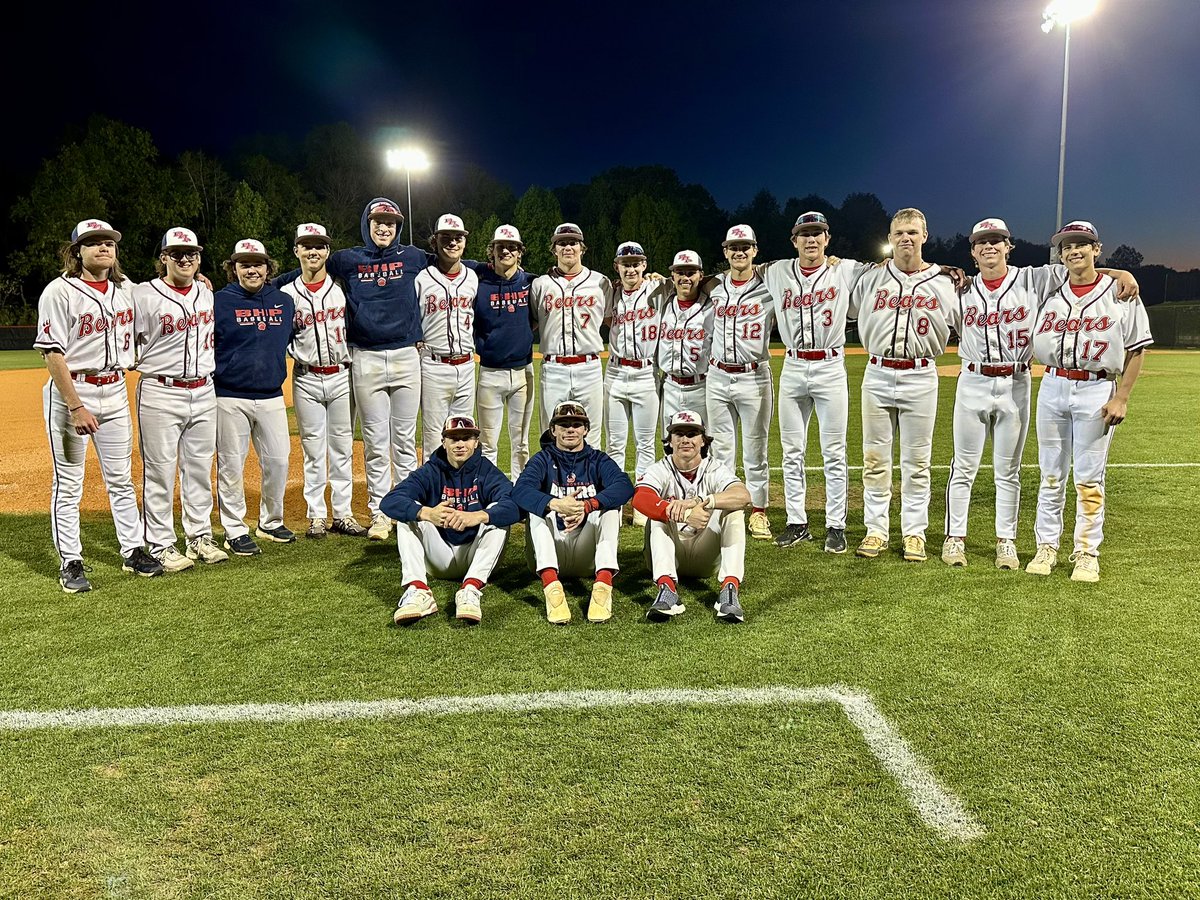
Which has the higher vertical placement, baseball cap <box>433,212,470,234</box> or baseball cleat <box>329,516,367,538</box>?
baseball cap <box>433,212,470,234</box>

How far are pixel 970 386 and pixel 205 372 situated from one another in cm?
509

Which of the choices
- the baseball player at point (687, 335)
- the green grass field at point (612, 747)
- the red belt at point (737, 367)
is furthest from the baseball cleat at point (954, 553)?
the baseball player at point (687, 335)

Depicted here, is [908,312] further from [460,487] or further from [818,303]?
[460,487]

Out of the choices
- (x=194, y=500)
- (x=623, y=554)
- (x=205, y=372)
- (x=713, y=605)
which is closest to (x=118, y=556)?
(x=194, y=500)

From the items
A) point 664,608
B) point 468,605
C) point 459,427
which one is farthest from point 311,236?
point 664,608

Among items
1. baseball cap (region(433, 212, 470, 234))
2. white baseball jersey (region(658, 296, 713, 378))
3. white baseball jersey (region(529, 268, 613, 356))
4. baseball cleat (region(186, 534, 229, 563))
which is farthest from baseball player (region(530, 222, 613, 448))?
baseball cleat (region(186, 534, 229, 563))

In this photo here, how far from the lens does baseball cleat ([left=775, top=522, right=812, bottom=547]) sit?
20.6ft

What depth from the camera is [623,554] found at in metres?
6.21

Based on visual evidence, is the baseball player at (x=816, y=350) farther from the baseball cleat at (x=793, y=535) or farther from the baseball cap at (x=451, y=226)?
the baseball cap at (x=451, y=226)

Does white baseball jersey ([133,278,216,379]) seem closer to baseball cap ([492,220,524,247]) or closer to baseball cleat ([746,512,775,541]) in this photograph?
baseball cap ([492,220,524,247])

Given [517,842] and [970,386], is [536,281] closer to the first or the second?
[970,386]

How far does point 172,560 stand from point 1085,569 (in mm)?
5866

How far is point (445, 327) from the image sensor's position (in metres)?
6.74

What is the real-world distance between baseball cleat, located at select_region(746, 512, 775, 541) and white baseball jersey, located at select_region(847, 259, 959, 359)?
1.54 m
